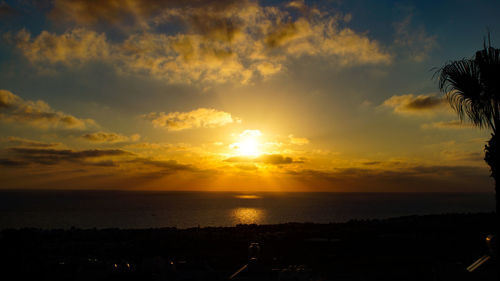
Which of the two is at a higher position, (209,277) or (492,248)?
(492,248)

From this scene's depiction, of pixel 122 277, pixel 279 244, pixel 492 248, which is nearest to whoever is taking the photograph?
pixel 492 248

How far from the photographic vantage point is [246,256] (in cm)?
1622

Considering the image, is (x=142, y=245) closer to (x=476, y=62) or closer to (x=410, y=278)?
(x=410, y=278)

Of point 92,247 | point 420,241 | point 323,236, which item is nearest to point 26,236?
point 92,247

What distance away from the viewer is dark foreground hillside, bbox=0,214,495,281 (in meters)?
8.78

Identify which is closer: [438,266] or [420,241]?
[438,266]

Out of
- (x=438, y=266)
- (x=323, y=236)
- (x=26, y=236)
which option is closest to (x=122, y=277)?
(x=26, y=236)

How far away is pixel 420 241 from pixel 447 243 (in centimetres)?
143

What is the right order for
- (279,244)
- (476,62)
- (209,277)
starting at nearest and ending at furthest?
1. (476,62)
2. (209,277)
3. (279,244)

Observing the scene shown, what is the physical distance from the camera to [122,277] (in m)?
8.70

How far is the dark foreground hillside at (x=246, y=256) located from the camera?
8.78 meters

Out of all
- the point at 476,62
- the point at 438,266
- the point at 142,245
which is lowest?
the point at 142,245

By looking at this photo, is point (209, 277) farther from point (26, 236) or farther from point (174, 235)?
point (174, 235)

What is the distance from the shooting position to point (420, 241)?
752 inches
